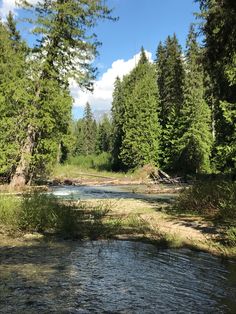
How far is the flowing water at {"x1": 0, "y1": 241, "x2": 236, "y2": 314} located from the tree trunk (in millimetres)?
14946

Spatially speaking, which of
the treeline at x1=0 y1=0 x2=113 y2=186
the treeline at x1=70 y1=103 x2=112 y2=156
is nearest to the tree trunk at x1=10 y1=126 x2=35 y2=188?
the treeline at x1=0 y1=0 x2=113 y2=186

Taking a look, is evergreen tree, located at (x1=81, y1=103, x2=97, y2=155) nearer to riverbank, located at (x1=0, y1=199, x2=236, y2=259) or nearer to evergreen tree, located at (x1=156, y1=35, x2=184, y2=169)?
evergreen tree, located at (x1=156, y1=35, x2=184, y2=169)

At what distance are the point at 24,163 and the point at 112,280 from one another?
18.4m

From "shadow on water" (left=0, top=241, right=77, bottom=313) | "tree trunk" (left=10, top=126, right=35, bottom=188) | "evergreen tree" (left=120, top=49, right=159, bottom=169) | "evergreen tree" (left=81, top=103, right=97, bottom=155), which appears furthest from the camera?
"evergreen tree" (left=81, top=103, right=97, bottom=155)

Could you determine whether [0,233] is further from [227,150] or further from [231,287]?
[227,150]

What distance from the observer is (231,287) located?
25.1 feet

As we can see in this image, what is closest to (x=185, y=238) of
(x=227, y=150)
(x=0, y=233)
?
(x=0, y=233)

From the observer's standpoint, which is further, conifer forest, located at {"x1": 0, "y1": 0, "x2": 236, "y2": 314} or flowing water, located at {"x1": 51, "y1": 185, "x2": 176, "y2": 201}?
flowing water, located at {"x1": 51, "y1": 185, "x2": 176, "y2": 201}

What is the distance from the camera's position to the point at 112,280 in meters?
7.88

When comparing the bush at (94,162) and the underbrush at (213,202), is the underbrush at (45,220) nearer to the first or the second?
the underbrush at (213,202)

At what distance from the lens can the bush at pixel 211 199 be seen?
14000mm

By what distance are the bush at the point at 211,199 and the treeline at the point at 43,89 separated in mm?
10399

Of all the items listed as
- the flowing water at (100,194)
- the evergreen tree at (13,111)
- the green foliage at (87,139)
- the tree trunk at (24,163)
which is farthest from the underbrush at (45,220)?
the green foliage at (87,139)

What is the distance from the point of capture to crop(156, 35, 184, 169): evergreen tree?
2256 inches
